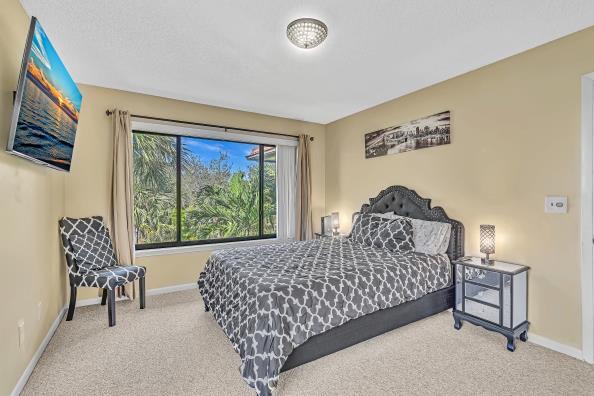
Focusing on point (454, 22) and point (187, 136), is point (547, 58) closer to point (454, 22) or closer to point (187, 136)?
point (454, 22)

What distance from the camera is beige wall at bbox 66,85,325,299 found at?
353 cm

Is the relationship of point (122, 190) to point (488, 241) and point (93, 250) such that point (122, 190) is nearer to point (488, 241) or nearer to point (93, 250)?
point (93, 250)

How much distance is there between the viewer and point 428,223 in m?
3.44

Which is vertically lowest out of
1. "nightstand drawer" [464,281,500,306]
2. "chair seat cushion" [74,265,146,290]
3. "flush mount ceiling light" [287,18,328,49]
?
"nightstand drawer" [464,281,500,306]

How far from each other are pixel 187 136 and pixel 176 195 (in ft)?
2.79

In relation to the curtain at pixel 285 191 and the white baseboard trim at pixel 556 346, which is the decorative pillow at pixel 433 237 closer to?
the white baseboard trim at pixel 556 346

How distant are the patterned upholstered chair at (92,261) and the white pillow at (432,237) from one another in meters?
3.12

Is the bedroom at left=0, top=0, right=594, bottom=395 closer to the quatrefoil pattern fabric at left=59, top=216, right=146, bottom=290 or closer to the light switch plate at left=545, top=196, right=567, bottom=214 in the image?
the light switch plate at left=545, top=196, right=567, bottom=214

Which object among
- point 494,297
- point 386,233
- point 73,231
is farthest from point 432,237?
point 73,231

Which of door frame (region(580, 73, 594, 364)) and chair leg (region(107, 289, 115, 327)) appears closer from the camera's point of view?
door frame (region(580, 73, 594, 364))

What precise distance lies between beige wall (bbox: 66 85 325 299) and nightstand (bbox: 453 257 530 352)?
10.8 feet

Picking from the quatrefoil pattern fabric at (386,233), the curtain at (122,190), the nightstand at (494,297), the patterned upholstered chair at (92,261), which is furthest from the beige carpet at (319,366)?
the curtain at (122,190)

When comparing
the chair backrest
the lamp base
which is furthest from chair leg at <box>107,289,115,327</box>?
the lamp base

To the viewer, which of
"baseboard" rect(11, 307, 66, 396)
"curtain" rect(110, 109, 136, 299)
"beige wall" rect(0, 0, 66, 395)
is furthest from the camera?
"curtain" rect(110, 109, 136, 299)
